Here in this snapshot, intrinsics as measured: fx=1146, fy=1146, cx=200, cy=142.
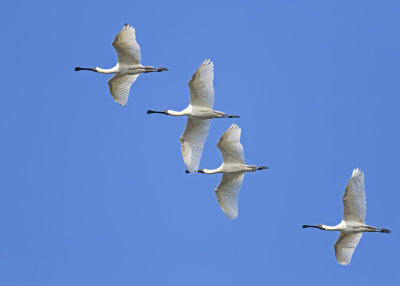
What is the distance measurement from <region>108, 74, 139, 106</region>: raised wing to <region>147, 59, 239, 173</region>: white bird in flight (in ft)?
6.13

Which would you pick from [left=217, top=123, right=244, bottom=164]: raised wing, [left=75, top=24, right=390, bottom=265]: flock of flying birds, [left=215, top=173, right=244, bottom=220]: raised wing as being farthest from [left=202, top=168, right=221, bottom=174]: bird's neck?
[left=217, top=123, right=244, bottom=164]: raised wing

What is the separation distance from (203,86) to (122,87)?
4.77 m

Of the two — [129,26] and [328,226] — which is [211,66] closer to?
[129,26]

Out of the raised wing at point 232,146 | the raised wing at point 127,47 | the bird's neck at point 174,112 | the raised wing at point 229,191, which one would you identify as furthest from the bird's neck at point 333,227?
the raised wing at point 127,47

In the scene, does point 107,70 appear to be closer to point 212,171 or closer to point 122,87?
point 122,87

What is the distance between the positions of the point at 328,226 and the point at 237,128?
581 cm

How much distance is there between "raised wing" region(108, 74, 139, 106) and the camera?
5025 cm

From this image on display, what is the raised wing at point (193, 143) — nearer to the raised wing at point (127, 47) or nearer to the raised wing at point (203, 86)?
the raised wing at point (203, 86)

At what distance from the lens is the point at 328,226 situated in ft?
162

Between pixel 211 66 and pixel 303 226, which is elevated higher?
pixel 211 66

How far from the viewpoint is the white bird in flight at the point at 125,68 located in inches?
1869

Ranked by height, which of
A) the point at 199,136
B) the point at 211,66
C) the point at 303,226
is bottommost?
the point at 303,226

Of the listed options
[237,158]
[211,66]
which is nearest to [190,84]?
[211,66]

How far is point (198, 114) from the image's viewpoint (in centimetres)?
4800
